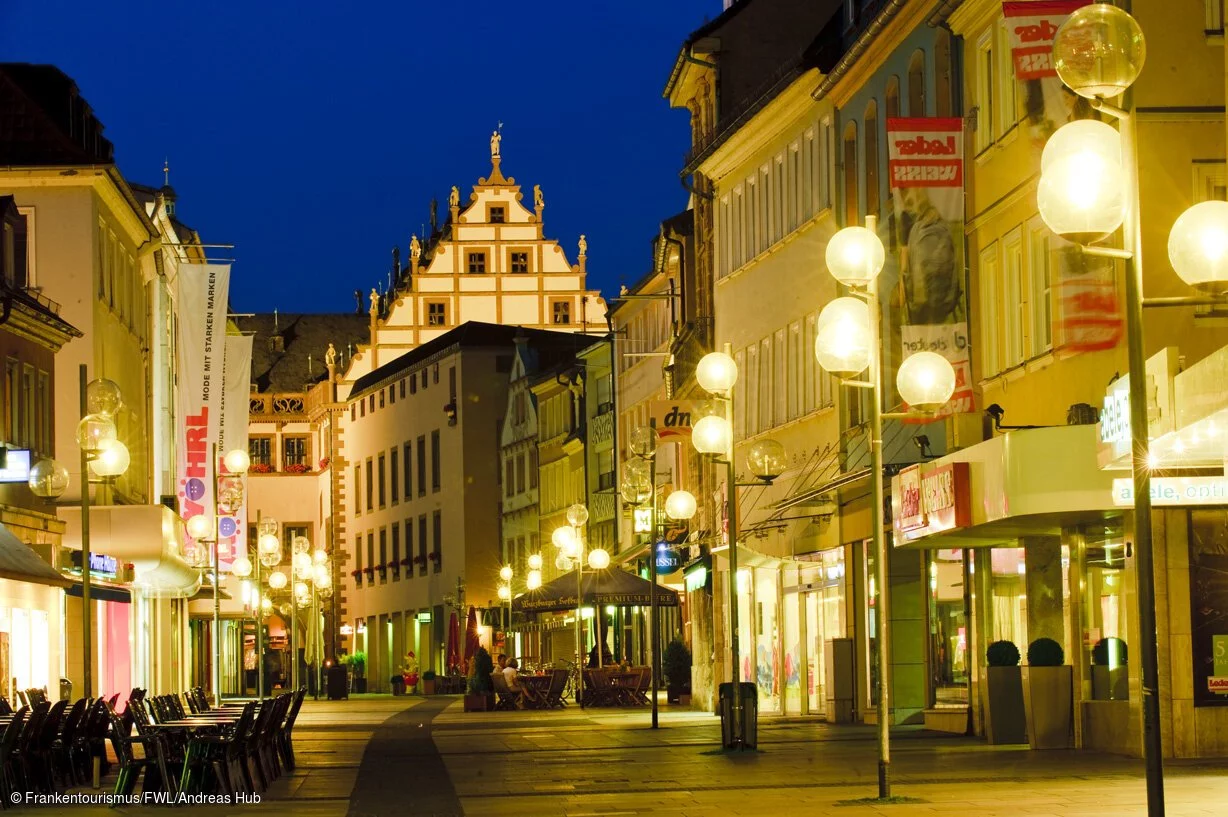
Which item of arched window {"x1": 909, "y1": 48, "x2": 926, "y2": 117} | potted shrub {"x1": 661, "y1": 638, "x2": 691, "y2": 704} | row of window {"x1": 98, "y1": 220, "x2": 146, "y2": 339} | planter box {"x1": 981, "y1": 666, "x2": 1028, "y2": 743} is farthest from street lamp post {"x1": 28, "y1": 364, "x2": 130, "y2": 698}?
potted shrub {"x1": 661, "y1": 638, "x2": 691, "y2": 704}

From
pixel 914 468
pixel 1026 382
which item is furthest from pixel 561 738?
pixel 1026 382

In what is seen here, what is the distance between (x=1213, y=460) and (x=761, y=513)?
921 inches

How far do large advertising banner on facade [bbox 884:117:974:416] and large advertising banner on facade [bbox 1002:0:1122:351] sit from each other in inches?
137

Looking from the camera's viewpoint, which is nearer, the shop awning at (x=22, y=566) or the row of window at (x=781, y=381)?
the shop awning at (x=22, y=566)

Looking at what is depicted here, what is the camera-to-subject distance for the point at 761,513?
43.3 metres

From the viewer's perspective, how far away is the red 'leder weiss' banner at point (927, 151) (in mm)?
29172

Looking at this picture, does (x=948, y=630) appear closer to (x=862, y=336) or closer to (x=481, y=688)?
(x=862, y=336)

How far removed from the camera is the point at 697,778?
2264 cm

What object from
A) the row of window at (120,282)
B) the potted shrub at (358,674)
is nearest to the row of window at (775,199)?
the row of window at (120,282)

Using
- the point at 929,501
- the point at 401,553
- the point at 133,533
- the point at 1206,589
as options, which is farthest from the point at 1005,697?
the point at 401,553

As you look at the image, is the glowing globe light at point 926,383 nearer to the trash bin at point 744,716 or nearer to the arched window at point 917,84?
the trash bin at point 744,716

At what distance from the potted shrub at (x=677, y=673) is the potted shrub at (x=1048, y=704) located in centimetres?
2552

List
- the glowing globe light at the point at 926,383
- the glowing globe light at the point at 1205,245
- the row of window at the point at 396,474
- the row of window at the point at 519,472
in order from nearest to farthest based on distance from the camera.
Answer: the glowing globe light at the point at 1205,245
the glowing globe light at the point at 926,383
the row of window at the point at 519,472
the row of window at the point at 396,474

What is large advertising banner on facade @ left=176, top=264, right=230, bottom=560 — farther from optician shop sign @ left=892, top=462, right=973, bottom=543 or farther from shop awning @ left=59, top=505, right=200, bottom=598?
optician shop sign @ left=892, top=462, right=973, bottom=543
